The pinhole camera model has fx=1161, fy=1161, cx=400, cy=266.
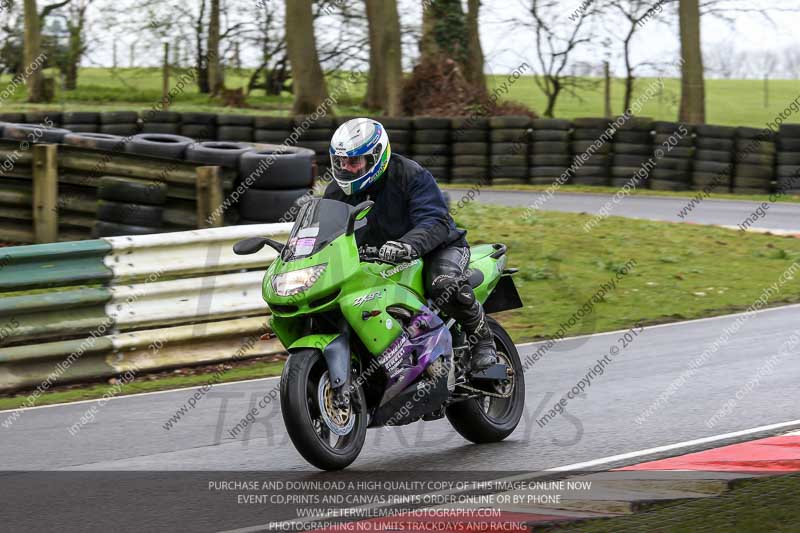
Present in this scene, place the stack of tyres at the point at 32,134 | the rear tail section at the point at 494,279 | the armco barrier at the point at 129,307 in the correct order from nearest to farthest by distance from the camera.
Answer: the rear tail section at the point at 494,279 < the armco barrier at the point at 129,307 < the stack of tyres at the point at 32,134

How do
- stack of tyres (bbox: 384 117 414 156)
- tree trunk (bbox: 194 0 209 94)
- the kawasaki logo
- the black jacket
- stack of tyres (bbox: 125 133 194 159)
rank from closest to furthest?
the kawasaki logo
the black jacket
stack of tyres (bbox: 125 133 194 159)
stack of tyres (bbox: 384 117 414 156)
tree trunk (bbox: 194 0 209 94)

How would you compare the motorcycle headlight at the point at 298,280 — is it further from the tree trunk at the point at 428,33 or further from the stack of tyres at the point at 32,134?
the tree trunk at the point at 428,33

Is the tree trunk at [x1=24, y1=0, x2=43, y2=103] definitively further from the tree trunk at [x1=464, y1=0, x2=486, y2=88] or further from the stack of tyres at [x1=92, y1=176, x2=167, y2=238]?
the stack of tyres at [x1=92, y1=176, x2=167, y2=238]

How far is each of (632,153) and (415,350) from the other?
20857mm

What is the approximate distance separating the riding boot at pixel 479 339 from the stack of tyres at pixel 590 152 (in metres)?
20.2

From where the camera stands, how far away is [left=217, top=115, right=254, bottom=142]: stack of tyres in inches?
976

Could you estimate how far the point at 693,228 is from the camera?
1845 centimetres

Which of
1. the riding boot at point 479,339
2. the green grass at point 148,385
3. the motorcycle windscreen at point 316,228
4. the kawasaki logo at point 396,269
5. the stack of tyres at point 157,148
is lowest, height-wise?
the green grass at point 148,385

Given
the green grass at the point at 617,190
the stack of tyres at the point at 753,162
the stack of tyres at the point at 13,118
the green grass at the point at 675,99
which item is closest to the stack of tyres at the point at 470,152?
the green grass at the point at 617,190

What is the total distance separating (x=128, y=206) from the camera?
1285 centimetres

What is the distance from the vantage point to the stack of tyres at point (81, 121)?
2483cm

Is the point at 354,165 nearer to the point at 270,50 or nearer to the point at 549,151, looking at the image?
the point at 549,151

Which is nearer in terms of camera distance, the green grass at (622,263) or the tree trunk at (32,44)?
the green grass at (622,263)

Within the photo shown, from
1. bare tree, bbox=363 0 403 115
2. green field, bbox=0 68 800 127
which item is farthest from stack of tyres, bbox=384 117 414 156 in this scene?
green field, bbox=0 68 800 127
